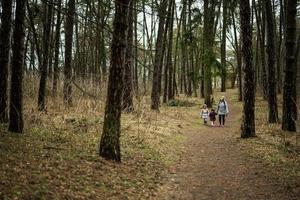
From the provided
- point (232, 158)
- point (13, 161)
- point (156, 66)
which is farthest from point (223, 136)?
point (13, 161)

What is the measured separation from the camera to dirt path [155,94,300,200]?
26.6ft

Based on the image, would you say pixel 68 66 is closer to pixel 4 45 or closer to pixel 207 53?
pixel 4 45

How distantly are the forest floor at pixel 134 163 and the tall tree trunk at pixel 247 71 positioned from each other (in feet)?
2.01

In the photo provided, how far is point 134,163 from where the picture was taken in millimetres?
9758

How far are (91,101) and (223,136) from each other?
19.1 ft

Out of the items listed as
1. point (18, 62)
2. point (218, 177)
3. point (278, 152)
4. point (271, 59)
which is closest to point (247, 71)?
point (278, 152)

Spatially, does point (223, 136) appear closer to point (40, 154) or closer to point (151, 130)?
point (151, 130)

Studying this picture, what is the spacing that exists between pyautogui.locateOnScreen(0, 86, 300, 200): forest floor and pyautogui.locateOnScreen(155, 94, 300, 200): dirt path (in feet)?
0.07

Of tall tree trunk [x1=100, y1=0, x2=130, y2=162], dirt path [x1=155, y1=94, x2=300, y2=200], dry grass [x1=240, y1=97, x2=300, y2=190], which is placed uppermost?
tall tree trunk [x1=100, y1=0, x2=130, y2=162]

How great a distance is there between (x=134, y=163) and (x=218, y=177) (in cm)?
211

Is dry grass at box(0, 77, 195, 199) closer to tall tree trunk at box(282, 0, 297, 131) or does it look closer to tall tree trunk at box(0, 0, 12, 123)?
tall tree trunk at box(0, 0, 12, 123)

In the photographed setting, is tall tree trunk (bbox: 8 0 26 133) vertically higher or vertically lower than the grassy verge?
higher

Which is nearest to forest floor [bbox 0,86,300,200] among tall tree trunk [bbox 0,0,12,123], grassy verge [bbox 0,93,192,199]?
grassy verge [bbox 0,93,192,199]

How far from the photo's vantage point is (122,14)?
8.87 meters
